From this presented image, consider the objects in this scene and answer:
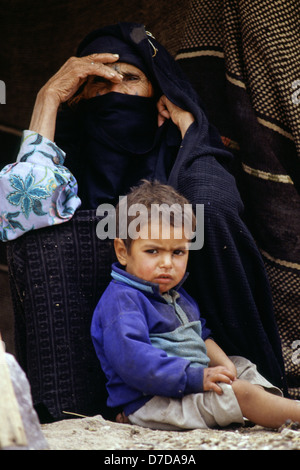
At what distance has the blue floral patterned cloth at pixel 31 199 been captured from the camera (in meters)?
3.11

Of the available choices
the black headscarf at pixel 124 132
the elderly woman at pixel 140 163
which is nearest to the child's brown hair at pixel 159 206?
the elderly woman at pixel 140 163

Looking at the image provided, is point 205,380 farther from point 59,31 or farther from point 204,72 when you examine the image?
point 59,31

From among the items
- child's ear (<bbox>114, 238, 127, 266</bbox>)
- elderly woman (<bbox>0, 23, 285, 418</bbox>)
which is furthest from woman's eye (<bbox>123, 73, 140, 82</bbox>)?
child's ear (<bbox>114, 238, 127, 266</bbox>)

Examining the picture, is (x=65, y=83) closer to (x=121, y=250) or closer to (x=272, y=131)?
(x=121, y=250)

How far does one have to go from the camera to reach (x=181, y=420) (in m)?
2.71

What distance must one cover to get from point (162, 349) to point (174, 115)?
1.28 meters

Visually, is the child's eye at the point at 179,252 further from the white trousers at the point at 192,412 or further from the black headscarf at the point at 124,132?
the black headscarf at the point at 124,132

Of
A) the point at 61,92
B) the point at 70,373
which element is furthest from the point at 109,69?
the point at 70,373

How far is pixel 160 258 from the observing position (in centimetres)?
286

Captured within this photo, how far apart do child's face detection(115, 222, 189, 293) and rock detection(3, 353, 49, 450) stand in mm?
881

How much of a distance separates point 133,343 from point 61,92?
1.38 m

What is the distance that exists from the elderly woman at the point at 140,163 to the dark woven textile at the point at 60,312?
0.30ft

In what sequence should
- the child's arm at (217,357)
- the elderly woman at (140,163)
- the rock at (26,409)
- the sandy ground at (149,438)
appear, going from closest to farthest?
the rock at (26,409)
the sandy ground at (149,438)
the child's arm at (217,357)
the elderly woman at (140,163)

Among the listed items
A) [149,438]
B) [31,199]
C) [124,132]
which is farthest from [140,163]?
[149,438]
